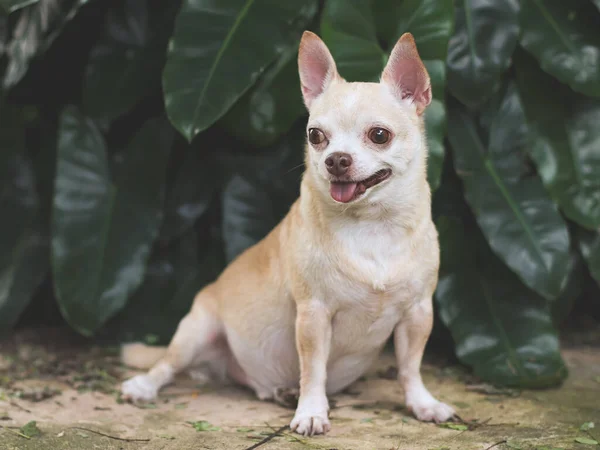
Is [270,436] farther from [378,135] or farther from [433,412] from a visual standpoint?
[378,135]

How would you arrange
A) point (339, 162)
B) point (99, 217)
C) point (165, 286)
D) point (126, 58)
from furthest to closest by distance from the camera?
point (165, 286), point (126, 58), point (99, 217), point (339, 162)

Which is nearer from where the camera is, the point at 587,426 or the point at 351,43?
the point at 587,426

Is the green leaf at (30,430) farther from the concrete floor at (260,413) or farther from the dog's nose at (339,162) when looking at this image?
the dog's nose at (339,162)

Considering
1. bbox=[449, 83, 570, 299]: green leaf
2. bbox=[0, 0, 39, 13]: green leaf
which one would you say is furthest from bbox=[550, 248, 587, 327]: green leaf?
bbox=[0, 0, 39, 13]: green leaf

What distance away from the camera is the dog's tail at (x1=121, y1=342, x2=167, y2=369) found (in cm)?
418

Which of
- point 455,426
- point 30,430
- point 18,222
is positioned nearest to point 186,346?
point 30,430

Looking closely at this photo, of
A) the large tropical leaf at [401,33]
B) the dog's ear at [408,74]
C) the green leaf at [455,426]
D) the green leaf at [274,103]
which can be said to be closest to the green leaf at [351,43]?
the large tropical leaf at [401,33]

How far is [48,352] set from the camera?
4566 mm

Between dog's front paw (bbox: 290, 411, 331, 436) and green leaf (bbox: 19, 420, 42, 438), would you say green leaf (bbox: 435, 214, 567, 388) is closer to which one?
dog's front paw (bbox: 290, 411, 331, 436)

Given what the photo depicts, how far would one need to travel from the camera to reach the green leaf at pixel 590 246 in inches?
169

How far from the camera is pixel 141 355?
4215 millimetres

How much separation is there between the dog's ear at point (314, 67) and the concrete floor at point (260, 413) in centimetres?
129

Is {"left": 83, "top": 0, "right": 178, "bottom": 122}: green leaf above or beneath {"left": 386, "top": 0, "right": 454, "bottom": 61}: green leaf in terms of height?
beneath

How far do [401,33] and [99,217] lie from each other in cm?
185
